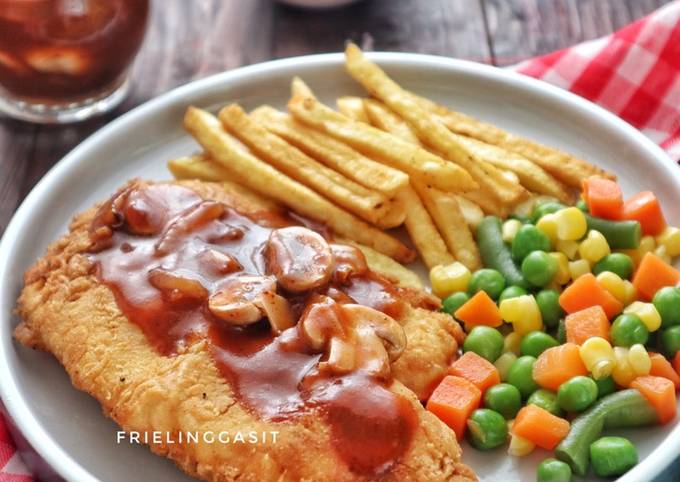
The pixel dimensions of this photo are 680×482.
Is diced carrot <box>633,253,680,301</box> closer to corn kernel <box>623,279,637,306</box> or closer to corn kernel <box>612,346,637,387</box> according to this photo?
corn kernel <box>623,279,637,306</box>

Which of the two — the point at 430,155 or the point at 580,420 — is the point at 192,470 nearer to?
the point at 580,420

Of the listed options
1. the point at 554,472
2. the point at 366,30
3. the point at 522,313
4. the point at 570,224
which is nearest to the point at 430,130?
the point at 570,224

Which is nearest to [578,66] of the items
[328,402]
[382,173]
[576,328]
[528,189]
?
[528,189]

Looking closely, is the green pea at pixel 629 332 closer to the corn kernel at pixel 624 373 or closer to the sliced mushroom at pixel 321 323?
the corn kernel at pixel 624 373

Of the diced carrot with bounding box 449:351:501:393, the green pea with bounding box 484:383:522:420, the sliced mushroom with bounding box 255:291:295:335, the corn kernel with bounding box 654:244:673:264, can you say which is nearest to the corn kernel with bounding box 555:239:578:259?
the corn kernel with bounding box 654:244:673:264

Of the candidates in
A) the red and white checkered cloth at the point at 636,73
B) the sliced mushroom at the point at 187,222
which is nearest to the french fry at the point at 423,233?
the sliced mushroom at the point at 187,222

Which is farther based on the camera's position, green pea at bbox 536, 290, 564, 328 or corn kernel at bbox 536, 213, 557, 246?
corn kernel at bbox 536, 213, 557, 246

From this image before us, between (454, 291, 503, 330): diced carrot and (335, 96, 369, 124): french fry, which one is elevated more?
(335, 96, 369, 124): french fry
